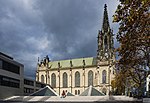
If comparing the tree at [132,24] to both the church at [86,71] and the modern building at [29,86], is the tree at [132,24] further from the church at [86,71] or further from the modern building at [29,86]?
the church at [86,71]

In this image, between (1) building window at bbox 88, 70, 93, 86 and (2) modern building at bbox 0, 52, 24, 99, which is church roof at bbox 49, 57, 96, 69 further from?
(2) modern building at bbox 0, 52, 24, 99

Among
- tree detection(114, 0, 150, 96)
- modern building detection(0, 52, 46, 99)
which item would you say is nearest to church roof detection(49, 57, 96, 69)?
modern building detection(0, 52, 46, 99)

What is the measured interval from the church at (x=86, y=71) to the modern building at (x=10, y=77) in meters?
50.7

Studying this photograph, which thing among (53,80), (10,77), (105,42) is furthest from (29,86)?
(105,42)

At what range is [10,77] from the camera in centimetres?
5419

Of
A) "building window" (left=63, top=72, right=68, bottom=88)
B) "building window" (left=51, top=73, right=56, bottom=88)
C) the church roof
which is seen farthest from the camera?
"building window" (left=51, top=73, right=56, bottom=88)

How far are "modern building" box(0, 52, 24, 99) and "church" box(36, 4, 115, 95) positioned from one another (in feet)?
166

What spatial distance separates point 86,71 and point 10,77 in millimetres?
62923

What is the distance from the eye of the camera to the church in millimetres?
106188

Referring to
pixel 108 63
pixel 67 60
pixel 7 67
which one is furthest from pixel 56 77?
pixel 7 67

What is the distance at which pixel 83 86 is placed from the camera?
11131 cm

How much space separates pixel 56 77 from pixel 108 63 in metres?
28.8

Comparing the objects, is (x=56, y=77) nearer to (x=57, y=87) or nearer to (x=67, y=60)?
(x=57, y=87)

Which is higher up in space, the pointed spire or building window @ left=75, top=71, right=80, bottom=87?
the pointed spire
